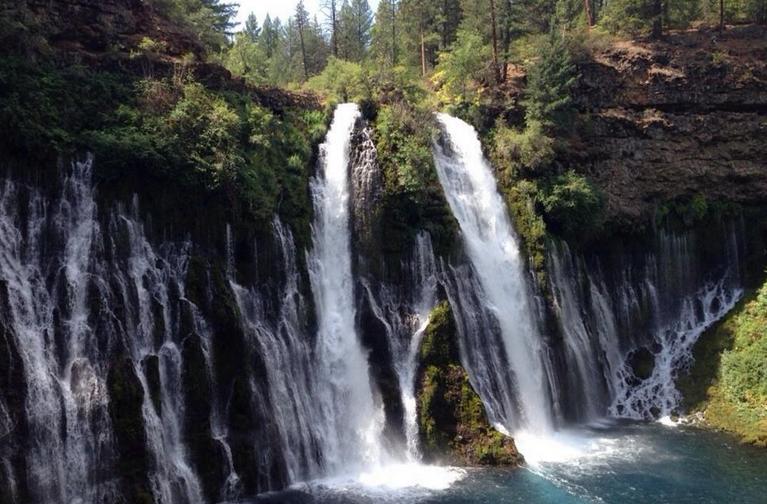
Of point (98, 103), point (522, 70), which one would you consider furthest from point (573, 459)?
point (522, 70)

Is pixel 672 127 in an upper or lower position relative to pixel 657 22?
lower

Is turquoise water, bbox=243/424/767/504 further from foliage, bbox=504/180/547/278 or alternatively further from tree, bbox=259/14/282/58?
tree, bbox=259/14/282/58

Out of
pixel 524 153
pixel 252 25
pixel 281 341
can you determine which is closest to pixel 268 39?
pixel 252 25

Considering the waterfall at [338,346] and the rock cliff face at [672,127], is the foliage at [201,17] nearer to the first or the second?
the waterfall at [338,346]

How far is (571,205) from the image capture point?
3047 cm

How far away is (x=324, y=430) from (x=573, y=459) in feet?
30.4

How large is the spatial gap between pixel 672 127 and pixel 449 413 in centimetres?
2191

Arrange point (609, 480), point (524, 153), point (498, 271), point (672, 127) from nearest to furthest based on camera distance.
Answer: point (609, 480), point (498, 271), point (524, 153), point (672, 127)

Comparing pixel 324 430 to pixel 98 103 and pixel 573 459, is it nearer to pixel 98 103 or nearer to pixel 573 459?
pixel 573 459

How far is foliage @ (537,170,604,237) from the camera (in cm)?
3067

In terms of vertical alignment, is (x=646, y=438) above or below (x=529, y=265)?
below

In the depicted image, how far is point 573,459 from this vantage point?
2348 cm

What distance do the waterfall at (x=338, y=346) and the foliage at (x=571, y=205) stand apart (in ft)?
34.1

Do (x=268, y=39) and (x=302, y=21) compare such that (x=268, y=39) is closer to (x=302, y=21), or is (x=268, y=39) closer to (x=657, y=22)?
(x=302, y=21)
